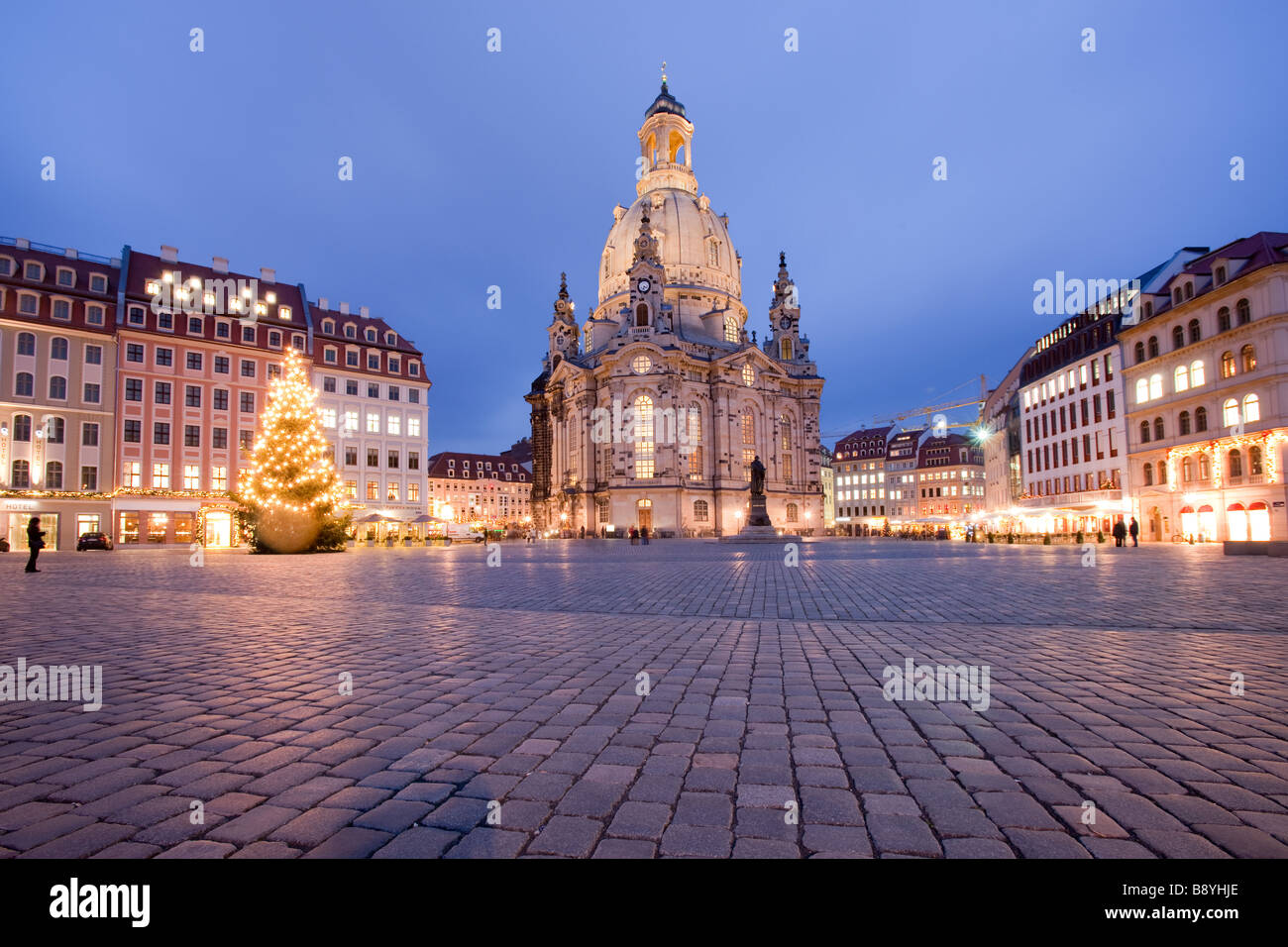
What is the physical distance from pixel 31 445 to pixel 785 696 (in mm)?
55322

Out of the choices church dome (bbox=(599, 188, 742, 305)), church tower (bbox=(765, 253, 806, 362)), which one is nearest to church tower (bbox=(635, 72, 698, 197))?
church dome (bbox=(599, 188, 742, 305))

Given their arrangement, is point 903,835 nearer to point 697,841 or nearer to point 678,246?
point 697,841

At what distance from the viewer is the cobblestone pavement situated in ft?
8.74

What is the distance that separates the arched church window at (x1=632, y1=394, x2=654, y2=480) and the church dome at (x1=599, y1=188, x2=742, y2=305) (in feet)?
58.8

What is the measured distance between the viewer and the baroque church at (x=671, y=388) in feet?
230

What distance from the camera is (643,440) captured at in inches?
2773

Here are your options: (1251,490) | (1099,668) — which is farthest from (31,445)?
(1251,490)

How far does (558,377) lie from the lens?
80062mm

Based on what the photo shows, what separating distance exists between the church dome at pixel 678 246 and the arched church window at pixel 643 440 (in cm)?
1793

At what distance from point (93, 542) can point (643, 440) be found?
44637 mm

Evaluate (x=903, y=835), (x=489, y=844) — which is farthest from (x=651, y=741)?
(x=903, y=835)

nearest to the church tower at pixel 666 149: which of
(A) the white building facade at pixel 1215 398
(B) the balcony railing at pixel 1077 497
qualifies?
(B) the balcony railing at pixel 1077 497

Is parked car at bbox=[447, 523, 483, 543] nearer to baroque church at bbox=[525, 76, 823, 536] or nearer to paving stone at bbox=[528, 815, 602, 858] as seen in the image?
baroque church at bbox=[525, 76, 823, 536]
